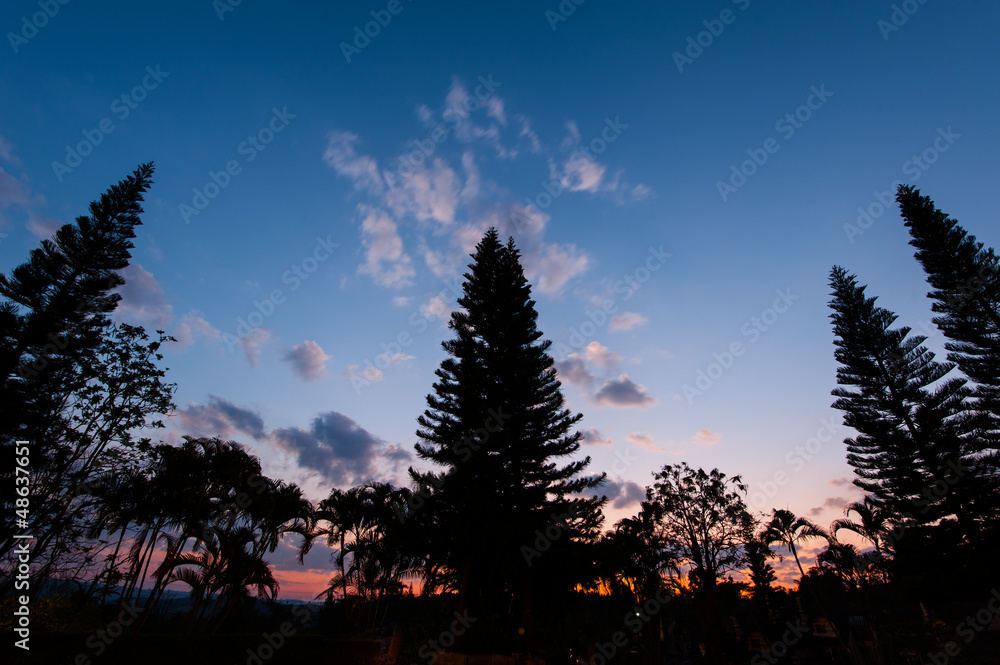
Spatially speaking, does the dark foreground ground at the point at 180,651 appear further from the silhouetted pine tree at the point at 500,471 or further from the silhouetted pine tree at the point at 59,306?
the silhouetted pine tree at the point at 59,306

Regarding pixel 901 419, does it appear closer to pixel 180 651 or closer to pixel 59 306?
pixel 180 651

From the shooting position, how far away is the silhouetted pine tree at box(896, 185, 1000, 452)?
49.8ft

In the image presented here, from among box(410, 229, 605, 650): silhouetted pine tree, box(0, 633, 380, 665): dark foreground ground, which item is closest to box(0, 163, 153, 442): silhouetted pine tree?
box(0, 633, 380, 665): dark foreground ground

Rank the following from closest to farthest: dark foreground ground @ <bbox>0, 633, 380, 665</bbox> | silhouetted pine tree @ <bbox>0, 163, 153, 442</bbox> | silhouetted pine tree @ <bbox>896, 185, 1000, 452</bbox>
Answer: dark foreground ground @ <bbox>0, 633, 380, 665</bbox> → silhouetted pine tree @ <bbox>0, 163, 153, 442</bbox> → silhouetted pine tree @ <bbox>896, 185, 1000, 452</bbox>

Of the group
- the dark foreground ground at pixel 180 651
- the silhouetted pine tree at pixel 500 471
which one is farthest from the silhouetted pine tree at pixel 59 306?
the silhouetted pine tree at pixel 500 471

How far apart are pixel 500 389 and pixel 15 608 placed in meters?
12.5

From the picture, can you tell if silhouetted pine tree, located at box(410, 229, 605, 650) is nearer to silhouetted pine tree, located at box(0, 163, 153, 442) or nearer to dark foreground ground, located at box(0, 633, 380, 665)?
dark foreground ground, located at box(0, 633, 380, 665)

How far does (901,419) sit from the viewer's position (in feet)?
59.3

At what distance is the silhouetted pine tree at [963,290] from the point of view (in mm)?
15180

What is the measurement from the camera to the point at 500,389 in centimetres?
1507

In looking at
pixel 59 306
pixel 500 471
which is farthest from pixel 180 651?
pixel 59 306

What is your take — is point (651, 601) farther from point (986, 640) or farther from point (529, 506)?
point (986, 640)

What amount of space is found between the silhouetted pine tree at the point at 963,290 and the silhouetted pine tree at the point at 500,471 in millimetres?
14411

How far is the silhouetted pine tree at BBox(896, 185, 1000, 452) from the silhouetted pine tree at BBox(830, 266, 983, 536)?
1.09 meters
